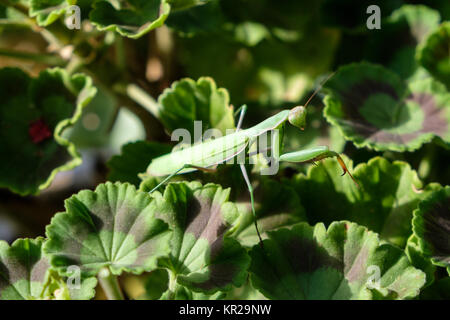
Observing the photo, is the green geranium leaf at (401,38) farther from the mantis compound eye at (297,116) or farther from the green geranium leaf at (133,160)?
the green geranium leaf at (133,160)

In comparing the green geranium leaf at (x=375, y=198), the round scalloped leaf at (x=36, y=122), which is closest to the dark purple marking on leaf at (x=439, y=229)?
the green geranium leaf at (x=375, y=198)

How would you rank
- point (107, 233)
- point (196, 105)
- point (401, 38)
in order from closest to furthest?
point (107, 233), point (196, 105), point (401, 38)

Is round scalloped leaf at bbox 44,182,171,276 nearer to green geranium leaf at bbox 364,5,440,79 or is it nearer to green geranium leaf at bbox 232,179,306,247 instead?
green geranium leaf at bbox 232,179,306,247

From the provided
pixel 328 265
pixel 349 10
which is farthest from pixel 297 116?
pixel 349 10

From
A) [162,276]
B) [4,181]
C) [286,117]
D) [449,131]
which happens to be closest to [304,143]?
[286,117]

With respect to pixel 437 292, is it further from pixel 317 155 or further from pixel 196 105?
pixel 196 105

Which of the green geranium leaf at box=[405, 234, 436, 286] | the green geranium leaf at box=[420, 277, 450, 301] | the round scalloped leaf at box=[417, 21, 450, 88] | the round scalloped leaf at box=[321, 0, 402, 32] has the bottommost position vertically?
the green geranium leaf at box=[420, 277, 450, 301]

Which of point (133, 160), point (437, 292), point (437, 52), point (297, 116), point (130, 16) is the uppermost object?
point (130, 16)

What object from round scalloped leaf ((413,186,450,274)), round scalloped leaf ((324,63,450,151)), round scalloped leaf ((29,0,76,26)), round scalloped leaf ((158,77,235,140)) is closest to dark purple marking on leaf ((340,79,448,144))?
round scalloped leaf ((324,63,450,151))
